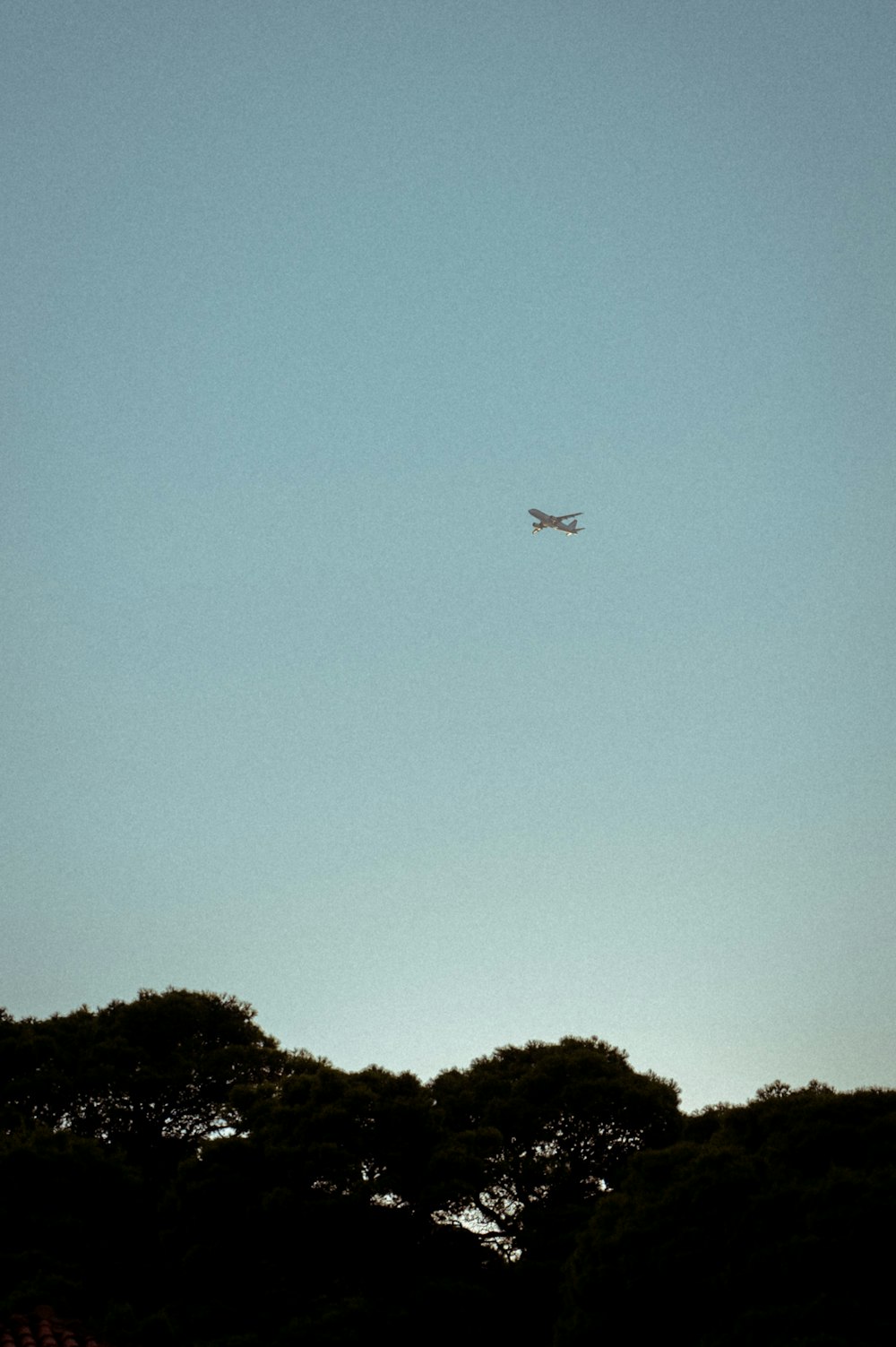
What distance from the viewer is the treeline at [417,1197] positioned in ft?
64.1

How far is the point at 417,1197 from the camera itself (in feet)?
96.3

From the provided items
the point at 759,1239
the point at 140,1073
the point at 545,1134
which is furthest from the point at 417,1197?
the point at 140,1073

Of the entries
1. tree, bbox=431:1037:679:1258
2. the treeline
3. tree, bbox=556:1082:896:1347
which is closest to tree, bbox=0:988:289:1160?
the treeline

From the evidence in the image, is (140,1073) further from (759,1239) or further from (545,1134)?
(759,1239)

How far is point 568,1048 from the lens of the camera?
37.2 meters

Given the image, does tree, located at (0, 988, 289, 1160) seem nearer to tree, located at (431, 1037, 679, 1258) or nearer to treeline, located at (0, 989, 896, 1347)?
treeline, located at (0, 989, 896, 1347)

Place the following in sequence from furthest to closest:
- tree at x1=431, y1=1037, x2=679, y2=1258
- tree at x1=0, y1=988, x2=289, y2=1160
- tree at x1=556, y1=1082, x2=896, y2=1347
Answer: tree at x1=0, y1=988, x2=289, y2=1160 < tree at x1=431, y1=1037, x2=679, y2=1258 < tree at x1=556, y1=1082, x2=896, y2=1347

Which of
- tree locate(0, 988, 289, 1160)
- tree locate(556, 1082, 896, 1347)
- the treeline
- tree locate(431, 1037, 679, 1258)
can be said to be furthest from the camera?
tree locate(0, 988, 289, 1160)

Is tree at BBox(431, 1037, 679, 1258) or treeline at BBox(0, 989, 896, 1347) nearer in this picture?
treeline at BBox(0, 989, 896, 1347)

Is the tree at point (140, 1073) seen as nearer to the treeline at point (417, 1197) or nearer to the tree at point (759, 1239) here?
the treeline at point (417, 1197)

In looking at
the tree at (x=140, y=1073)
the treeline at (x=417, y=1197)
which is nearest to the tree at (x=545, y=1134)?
the treeline at (x=417, y=1197)

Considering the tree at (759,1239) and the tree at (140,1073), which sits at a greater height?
the tree at (140,1073)

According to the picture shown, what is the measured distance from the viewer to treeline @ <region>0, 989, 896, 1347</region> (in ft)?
64.1

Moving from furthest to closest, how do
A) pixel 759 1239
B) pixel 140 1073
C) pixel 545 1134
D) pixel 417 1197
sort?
pixel 140 1073
pixel 545 1134
pixel 417 1197
pixel 759 1239
